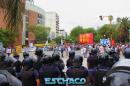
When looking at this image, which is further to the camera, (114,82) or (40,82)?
(40,82)

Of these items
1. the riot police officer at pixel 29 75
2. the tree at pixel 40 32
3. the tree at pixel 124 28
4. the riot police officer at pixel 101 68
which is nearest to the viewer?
the riot police officer at pixel 29 75

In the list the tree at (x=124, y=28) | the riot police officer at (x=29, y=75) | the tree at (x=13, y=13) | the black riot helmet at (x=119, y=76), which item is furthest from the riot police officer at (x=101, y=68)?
the tree at (x=124, y=28)

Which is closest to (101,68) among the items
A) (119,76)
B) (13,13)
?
(13,13)

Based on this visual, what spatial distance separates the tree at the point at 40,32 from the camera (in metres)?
136

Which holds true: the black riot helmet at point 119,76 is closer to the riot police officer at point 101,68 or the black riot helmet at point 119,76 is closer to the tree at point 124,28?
the riot police officer at point 101,68

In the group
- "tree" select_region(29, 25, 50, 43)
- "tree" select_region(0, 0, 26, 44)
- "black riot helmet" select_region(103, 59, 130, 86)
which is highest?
"tree" select_region(0, 0, 26, 44)

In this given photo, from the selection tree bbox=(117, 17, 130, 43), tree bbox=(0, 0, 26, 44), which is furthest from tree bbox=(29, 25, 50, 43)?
tree bbox=(0, 0, 26, 44)

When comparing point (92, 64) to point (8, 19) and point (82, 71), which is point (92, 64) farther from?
point (8, 19)

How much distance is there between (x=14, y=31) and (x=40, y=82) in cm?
116

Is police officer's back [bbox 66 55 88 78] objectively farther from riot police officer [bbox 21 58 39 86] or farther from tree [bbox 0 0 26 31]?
tree [bbox 0 0 26 31]

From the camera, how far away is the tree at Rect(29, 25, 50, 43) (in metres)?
136

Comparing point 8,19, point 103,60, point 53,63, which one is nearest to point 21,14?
point 8,19

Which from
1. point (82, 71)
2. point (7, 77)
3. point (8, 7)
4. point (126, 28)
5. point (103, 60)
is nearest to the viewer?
point (7, 77)

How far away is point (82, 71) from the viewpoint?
293 inches
